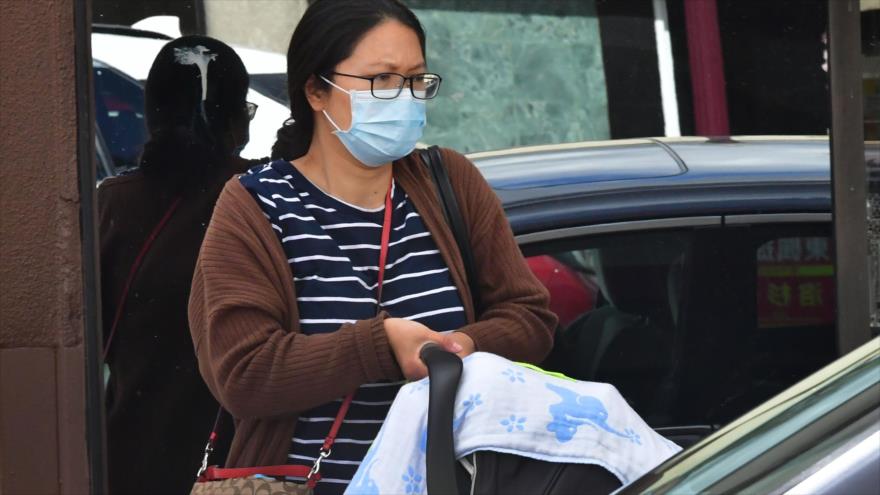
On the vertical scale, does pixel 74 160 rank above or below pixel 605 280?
above

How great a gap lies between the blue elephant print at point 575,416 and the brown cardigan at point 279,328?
55 centimetres

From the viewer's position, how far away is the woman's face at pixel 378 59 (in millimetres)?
3072

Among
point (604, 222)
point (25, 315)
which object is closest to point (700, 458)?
point (604, 222)

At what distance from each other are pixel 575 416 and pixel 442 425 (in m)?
0.20

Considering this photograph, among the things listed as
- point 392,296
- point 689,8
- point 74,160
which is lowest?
point 392,296

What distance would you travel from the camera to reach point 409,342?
9.04 ft

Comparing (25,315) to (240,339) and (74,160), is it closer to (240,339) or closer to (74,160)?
(74,160)

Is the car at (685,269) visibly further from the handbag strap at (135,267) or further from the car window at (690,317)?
the handbag strap at (135,267)

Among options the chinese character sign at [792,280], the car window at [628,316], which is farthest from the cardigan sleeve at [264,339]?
the chinese character sign at [792,280]

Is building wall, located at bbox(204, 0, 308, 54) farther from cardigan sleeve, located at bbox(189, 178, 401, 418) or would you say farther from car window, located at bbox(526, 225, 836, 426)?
cardigan sleeve, located at bbox(189, 178, 401, 418)

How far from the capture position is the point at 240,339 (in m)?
2.83

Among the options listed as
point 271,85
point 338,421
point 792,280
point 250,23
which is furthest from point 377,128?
point 792,280

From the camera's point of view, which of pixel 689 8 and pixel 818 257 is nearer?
pixel 818 257

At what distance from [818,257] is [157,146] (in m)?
1.93
